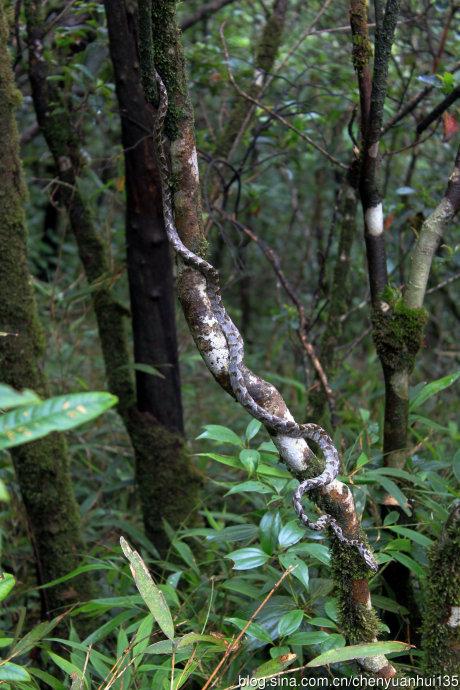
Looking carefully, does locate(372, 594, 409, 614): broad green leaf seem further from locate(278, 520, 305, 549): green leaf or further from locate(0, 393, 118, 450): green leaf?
locate(0, 393, 118, 450): green leaf

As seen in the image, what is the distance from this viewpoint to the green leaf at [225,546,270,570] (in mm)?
1389

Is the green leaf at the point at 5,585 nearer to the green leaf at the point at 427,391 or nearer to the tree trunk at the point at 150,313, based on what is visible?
the green leaf at the point at 427,391

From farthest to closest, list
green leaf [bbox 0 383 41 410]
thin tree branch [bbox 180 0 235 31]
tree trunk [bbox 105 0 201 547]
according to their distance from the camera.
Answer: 1. thin tree branch [bbox 180 0 235 31]
2. tree trunk [bbox 105 0 201 547]
3. green leaf [bbox 0 383 41 410]

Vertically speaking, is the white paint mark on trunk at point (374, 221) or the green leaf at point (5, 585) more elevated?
the white paint mark on trunk at point (374, 221)

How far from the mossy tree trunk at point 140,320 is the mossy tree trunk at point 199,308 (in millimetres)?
949

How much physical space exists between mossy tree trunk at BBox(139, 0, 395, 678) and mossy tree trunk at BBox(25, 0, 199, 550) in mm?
949

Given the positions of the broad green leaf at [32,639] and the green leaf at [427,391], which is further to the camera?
the green leaf at [427,391]

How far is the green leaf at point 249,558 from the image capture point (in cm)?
139

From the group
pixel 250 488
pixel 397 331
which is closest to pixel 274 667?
pixel 250 488

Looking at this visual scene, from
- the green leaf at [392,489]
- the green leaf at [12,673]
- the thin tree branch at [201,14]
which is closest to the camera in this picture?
the green leaf at [12,673]

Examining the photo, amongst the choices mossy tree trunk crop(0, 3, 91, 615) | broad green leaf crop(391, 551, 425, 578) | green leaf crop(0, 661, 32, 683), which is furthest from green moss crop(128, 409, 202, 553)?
green leaf crop(0, 661, 32, 683)

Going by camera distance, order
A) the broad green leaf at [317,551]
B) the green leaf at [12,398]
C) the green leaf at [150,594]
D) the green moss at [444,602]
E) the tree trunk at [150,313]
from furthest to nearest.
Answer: the tree trunk at [150,313] < the broad green leaf at [317,551] < the green moss at [444,602] < the green leaf at [150,594] < the green leaf at [12,398]

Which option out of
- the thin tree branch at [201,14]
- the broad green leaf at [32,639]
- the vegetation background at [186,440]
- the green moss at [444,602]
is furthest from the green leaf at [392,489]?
the thin tree branch at [201,14]

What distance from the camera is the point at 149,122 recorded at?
2.24m
